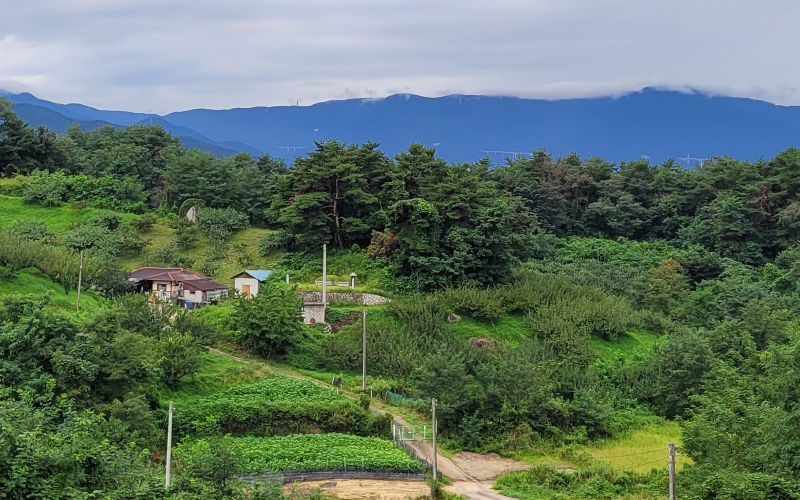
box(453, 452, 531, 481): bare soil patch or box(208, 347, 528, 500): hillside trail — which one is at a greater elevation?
box(208, 347, 528, 500): hillside trail

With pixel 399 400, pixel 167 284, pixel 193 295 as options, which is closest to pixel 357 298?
pixel 193 295

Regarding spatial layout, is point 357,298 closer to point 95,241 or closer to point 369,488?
point 369,488

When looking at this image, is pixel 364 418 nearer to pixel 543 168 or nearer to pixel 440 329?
pixel 440 329

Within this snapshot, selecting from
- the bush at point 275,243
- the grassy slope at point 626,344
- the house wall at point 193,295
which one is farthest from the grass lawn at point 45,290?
the grassy slope at point 626,344

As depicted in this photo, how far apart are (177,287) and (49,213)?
32.9 ft

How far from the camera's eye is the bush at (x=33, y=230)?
27798mm

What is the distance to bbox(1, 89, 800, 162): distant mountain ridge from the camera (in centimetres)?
13462

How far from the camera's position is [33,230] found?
28328mm

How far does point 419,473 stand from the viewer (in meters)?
16.2

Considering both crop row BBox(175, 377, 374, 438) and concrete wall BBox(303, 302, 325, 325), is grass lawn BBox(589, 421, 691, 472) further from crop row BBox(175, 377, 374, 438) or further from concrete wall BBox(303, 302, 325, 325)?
concrete wall BBox(303, 302, 325, 325)

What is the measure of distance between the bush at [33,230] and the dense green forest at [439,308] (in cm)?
11

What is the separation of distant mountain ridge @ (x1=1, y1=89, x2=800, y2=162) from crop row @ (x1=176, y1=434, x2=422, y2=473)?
115 meters

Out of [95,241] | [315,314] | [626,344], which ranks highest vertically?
[95,241]

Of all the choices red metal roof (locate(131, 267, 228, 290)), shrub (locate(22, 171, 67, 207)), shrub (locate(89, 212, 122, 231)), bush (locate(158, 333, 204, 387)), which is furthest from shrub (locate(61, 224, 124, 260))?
bush (locate(158, 333, 204, 387))
